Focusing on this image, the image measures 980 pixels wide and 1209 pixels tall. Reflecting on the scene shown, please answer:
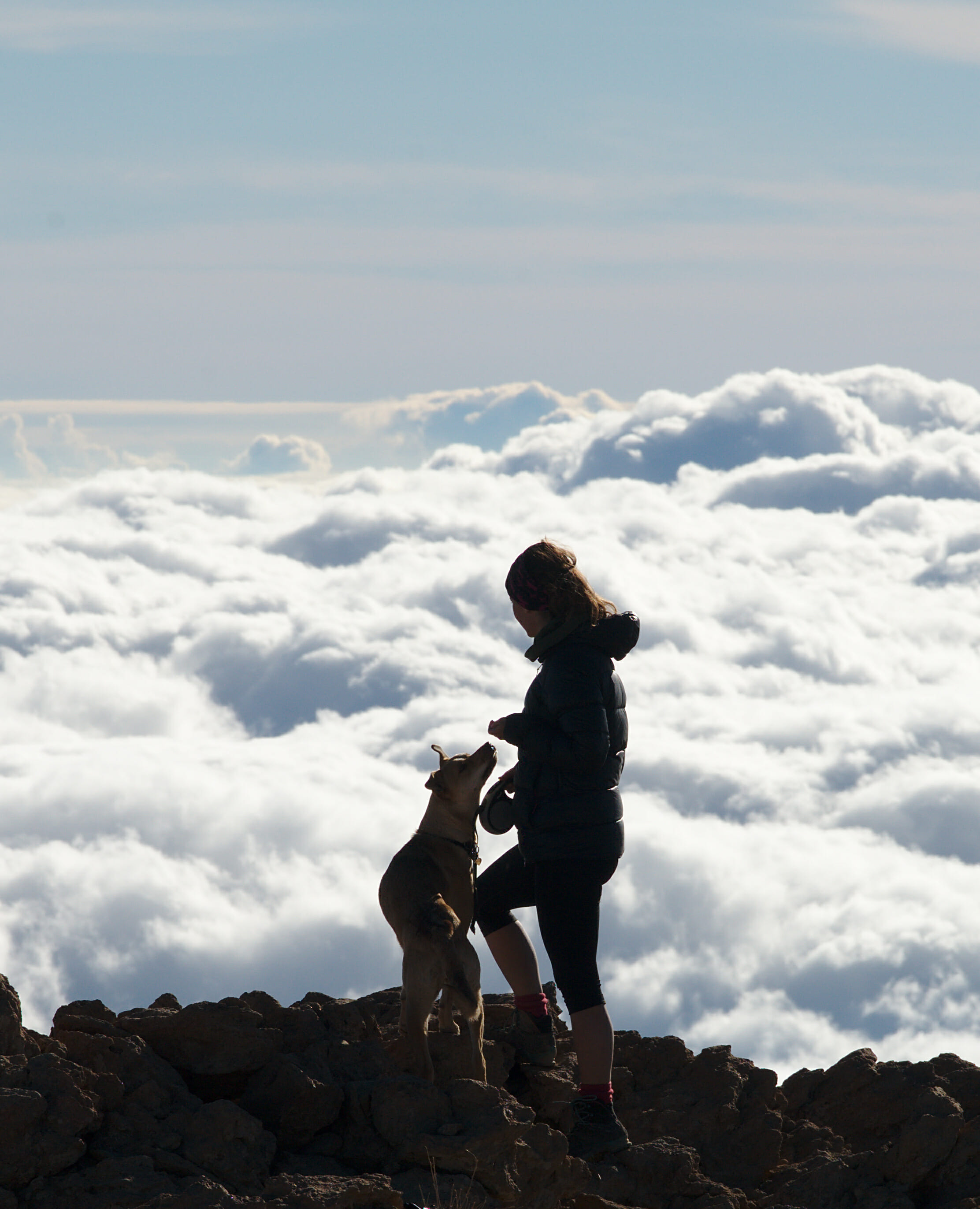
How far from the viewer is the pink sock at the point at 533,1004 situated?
684 centimetres

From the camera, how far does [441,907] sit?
241 inches

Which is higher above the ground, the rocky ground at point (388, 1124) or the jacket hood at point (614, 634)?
the jacket hood at point (614, 634)

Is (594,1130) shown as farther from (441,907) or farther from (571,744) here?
(571,744)

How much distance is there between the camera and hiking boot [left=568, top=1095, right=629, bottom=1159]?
19.6ft

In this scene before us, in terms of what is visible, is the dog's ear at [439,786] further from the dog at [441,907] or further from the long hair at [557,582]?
the long hair at [557,582]

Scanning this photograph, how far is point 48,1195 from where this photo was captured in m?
4.76

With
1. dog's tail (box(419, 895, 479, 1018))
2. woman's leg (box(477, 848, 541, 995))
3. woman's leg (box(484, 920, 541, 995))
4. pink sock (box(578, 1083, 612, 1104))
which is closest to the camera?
pink sock (box(578, 1083, 612, 1104))

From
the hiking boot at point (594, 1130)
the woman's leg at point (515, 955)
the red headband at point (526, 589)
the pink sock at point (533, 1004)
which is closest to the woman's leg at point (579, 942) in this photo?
the hiking boot at point (594, 1130)

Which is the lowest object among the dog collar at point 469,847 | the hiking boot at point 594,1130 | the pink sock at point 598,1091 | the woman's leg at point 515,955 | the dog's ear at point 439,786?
the hiking boot at point 594,1130

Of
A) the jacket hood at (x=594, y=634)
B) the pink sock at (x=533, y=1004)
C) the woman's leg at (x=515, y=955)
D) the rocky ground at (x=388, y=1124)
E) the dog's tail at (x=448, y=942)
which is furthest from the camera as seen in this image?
the pink sock at (x=533, y=1004)

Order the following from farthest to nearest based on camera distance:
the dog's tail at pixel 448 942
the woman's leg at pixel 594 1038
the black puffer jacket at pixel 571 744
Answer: the dog's tail at pixel 448 942 < the woman's leg at pixel 594 1038 < the black puffer jacket at pixel 571 744

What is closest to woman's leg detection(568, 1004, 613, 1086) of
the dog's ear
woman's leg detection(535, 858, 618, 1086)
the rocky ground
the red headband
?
woman's leg detection(535, 858, 618, 1086)

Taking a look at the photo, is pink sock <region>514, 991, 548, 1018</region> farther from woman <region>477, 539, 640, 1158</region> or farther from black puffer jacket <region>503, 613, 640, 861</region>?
black puffer jacket <region>503, 613, 640, 861</region>

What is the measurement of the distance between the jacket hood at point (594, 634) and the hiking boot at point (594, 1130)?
240 cm
